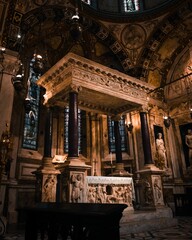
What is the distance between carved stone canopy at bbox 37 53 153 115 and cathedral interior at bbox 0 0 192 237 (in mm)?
39

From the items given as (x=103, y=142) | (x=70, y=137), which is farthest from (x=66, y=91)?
(x=103, y=142)

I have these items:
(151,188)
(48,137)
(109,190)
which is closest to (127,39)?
(48,137)

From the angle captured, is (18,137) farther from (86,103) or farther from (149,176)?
(149,176)

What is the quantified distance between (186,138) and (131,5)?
807cm

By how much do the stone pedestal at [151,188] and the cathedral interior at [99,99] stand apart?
0.04 metres

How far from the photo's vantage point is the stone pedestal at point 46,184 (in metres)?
7.26

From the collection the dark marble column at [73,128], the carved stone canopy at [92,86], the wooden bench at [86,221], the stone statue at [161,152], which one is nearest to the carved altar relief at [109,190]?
the dark marble column at [73,128]

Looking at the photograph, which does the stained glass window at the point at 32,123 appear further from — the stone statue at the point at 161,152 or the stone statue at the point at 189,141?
the stone statue at the point at 189,141

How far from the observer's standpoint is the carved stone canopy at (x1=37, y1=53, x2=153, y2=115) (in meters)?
7.29

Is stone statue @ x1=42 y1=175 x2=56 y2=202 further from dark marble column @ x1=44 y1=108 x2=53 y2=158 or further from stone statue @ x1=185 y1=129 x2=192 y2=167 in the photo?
stone statue @ x1=185 y1=129 x2=192 y2=167

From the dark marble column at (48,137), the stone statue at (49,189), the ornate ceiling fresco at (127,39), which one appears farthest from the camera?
the ornate ceiling fresco at (127,39)

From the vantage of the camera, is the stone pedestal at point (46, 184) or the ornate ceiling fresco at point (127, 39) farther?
the ornate ceiling fresco at point (127, 39)

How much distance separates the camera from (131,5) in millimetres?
12422

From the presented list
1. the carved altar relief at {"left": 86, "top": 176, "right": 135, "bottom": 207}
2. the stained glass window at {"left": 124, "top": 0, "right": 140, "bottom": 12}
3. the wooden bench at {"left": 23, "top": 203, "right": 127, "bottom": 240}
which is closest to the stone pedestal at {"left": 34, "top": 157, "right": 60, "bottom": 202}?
the carved altar relief at {"left": 86, "top": 176, "right": 135, "bottom": 207}
